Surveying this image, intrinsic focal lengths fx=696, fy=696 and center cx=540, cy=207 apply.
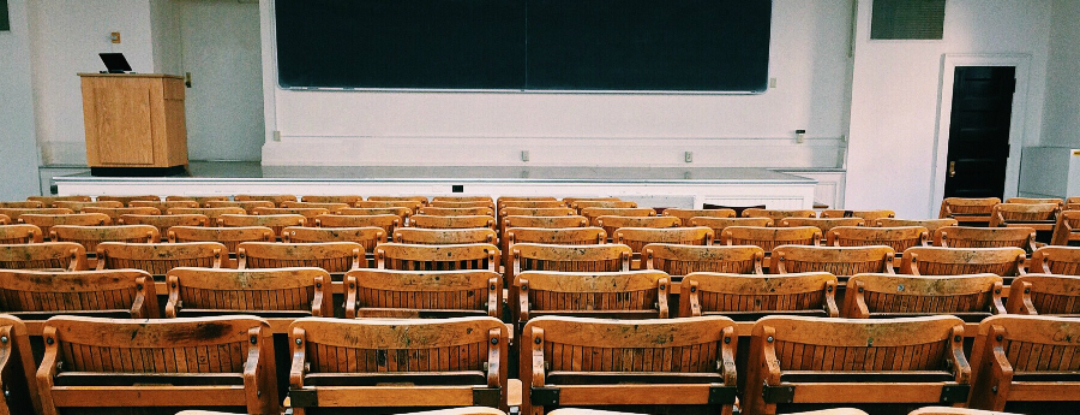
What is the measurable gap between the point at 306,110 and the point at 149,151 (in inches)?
83.3

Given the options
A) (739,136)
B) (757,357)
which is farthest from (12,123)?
(757,357)

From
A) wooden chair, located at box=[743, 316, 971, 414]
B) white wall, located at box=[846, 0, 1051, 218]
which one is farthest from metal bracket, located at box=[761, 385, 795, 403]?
white wall, located at box=[846, 0, 1051, 218]

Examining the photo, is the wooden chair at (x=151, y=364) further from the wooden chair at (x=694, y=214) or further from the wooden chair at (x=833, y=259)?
the wooden chair at (x=694, y=214)

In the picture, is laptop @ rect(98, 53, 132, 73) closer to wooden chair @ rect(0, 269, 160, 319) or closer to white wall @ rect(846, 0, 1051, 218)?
wooden chair @ rect(0, 269, 160, 319)

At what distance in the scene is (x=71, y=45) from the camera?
366 inches

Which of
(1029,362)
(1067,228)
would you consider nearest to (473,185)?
(1067,228)

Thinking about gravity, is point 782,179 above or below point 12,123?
below

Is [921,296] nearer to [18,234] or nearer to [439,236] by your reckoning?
[439,236]

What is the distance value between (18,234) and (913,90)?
986 centimetres

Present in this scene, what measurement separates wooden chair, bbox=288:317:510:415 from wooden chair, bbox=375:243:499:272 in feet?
3.99

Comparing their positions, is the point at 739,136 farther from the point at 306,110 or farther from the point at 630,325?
the point at 630,325

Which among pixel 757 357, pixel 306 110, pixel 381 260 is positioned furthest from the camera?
pixel 306 110

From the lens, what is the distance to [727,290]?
2.63 meters

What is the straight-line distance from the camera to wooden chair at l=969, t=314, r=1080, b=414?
205cm
